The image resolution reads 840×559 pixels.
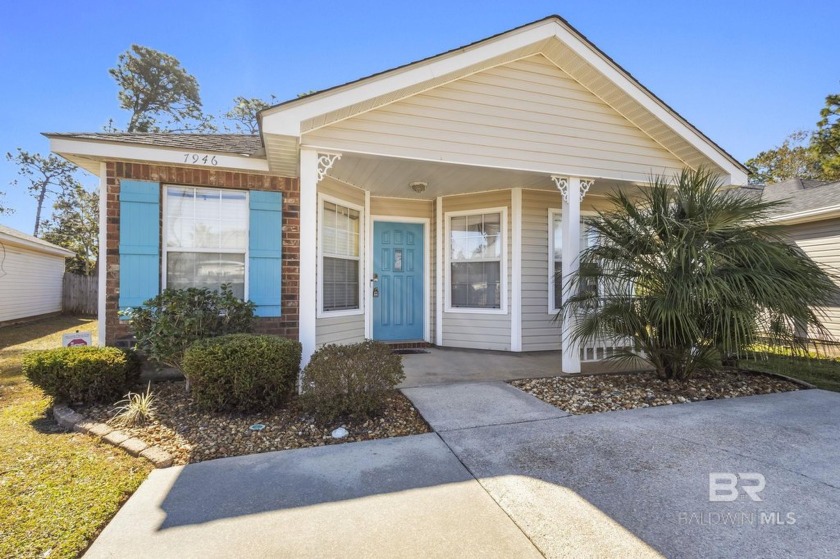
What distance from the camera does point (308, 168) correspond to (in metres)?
4.24

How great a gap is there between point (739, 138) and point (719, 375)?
20.2m

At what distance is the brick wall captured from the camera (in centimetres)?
443

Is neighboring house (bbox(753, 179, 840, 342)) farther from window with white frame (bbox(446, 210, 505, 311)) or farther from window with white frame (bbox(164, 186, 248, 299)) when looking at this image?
window with white frame (bbox(164, 186, 248, 299))

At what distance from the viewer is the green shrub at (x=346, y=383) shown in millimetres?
3377

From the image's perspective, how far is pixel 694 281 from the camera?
395cm

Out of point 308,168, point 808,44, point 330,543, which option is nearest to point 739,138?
point 808,44

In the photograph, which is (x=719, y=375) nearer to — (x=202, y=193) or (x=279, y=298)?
(x=279, y=298)

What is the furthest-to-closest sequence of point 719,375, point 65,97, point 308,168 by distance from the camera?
point 65,97 < point 719,375 < point 308,168

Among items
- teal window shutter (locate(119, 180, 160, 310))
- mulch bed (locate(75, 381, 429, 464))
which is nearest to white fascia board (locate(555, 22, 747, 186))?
mulch bed (locate(75, 381, 429, 464))

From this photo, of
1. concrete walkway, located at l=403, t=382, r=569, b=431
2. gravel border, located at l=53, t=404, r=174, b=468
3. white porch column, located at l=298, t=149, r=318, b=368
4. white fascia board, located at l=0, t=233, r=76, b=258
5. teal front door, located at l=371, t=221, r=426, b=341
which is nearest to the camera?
gravel border, located at l=53, t=404, r=174, b=468

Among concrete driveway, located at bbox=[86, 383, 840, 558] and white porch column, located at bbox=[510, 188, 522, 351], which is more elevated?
white porch column, located at bbox=[510, 188, 522, 351]

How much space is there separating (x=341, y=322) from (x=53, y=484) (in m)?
3.55

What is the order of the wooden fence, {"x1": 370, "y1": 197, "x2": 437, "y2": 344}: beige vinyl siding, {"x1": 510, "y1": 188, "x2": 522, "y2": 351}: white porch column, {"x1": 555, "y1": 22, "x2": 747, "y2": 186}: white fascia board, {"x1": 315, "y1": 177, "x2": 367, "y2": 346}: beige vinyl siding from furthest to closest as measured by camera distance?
the wooden fence → {"x1": 370, "y1": 197, "x2": 437, "y2": 344}: beige vinyl siding → {"x1": 510, "y1": 188, "x2": 522, "y2": 351}: white porch column → {"x1": 315, "y1": 177, "x2": 367, "y2": 346}: beige vinyl siding → {"x1": 555, "y1": 22, "x2": 747, "y2": 186}: white fascia board

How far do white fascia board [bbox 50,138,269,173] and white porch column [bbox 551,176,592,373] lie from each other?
12.7 ft
